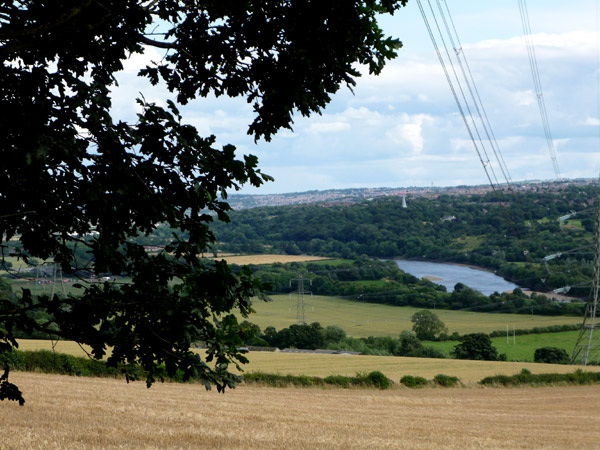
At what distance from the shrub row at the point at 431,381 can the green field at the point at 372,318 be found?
97.4 feet

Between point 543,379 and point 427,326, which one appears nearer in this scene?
point 543,379

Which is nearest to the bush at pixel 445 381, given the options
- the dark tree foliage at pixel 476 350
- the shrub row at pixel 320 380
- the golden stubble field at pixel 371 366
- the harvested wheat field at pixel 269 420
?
the golden stubble field at pixel 371 366

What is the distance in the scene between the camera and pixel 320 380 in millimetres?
33656

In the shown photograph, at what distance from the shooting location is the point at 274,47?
6906 mm

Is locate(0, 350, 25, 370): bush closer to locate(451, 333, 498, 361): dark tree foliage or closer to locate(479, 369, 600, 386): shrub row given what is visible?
locate(479, 369, 600, 386): shrub row

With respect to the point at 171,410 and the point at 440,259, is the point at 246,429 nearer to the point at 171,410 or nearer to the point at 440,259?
the point at 171,410

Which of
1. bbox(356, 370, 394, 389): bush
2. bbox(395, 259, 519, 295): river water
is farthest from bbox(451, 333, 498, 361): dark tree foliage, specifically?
bbox(395, 259, 519, 295): river water

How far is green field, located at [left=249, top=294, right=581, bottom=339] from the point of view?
237 feet

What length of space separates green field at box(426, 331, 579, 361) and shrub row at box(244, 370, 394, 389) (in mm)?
25389

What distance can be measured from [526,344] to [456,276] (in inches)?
2350

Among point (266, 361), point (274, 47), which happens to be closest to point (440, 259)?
point (266, 361)

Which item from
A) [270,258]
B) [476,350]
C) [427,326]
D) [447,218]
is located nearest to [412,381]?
[476,350]

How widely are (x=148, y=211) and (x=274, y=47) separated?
215cm

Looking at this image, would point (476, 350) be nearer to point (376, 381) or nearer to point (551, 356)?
point (551, 356)
